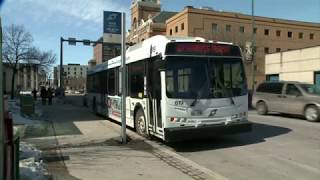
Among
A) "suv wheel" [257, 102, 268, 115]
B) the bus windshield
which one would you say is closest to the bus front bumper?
the bus windshield

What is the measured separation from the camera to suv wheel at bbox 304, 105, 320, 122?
19.0 metres

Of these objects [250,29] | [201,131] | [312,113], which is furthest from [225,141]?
[250,29]

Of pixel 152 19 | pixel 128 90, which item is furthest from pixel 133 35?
pixel 128 90

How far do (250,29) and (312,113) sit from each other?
212ft

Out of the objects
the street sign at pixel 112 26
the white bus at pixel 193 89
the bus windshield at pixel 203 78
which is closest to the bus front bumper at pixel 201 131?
the white bus at pixel 193 89

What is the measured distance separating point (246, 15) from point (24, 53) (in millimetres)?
42945

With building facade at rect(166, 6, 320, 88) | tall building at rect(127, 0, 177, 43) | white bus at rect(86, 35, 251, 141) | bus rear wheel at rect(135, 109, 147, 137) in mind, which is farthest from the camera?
tall building at rect(127, 0, 177, 43)

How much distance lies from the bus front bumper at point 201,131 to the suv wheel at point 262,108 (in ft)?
34.1

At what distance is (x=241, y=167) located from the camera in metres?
9.40

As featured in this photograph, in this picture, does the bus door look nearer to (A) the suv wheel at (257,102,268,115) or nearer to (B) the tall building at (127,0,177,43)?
(A) the suv wheel at (257,102,268,115)

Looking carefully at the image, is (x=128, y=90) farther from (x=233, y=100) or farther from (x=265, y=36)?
(x=265, y=36)

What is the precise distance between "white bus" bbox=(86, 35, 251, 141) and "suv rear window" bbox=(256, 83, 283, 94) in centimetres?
957

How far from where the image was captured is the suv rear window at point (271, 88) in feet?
70.7

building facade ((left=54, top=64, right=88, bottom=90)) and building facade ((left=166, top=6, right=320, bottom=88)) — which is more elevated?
building facade ((left=166, top=6, right=320, bottom=88))
